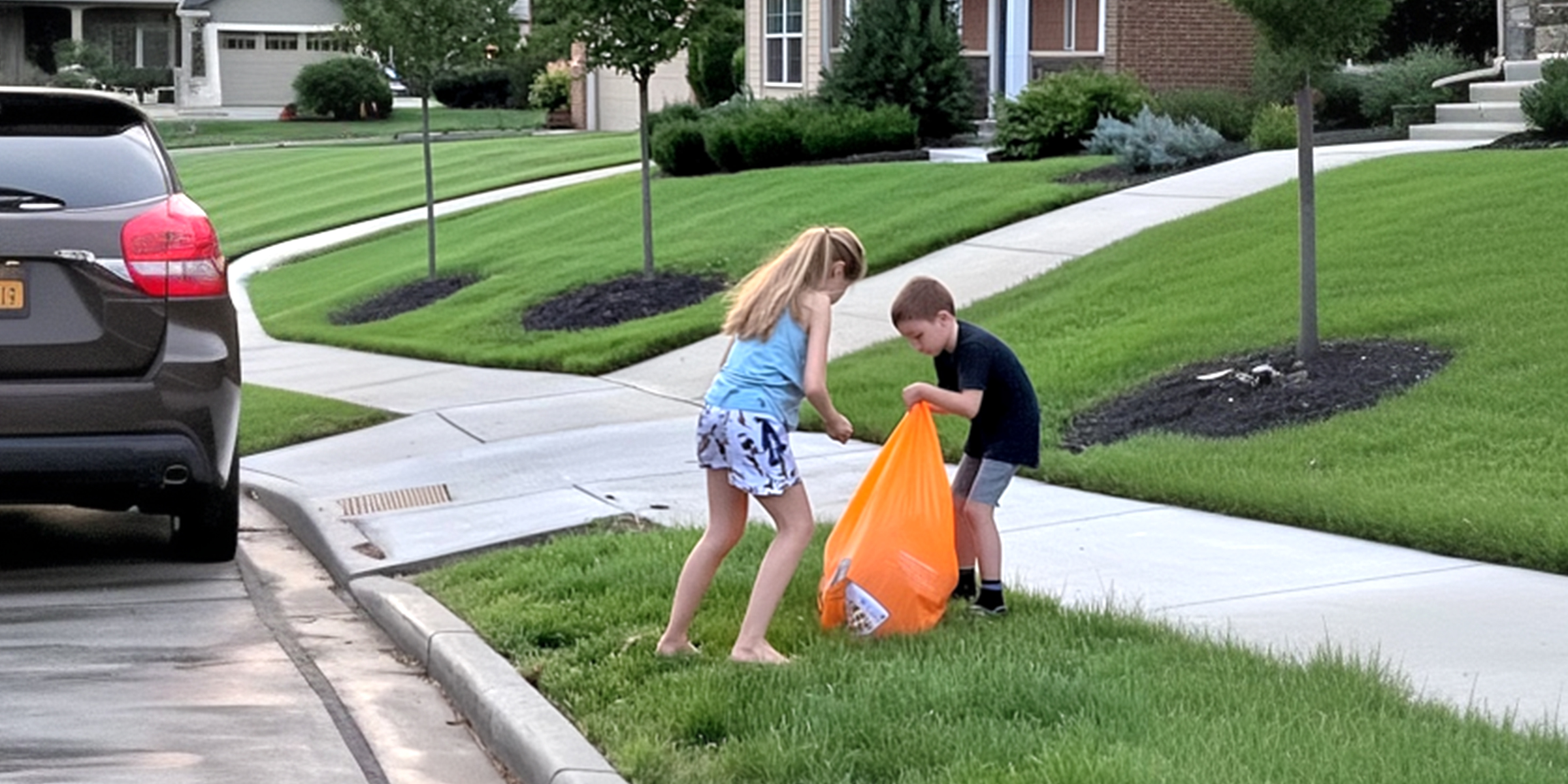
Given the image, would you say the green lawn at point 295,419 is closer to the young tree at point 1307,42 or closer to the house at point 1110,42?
the young tree at point 1307,42

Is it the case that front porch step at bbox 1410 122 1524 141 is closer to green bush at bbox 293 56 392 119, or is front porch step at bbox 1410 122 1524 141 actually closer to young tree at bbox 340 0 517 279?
young tree at bbox 340 0 517 279

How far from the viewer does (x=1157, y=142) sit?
61.7 ft

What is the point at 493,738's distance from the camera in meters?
5.80

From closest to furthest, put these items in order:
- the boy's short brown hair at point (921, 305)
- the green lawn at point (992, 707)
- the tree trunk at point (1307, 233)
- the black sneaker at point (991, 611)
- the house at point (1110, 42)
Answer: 1. the green lawn at point (992, 707)
2. the boy's short brown hair at point (921, 305)
3. the black sneaker at point (991, 611)
4. the tree trunk at point (1307, 233)
5. the house at point (1110, 42)

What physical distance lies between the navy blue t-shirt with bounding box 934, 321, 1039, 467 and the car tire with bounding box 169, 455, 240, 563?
10.5 feet

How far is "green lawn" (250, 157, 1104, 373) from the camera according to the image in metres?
15.1

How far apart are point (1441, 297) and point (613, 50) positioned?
25.6 feet

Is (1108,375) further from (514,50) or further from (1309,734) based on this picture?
(514,50)

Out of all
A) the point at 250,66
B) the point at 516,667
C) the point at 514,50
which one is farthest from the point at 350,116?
the point at 516,667

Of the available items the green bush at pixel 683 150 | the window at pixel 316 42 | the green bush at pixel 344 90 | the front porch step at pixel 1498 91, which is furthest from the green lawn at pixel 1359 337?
the window at pixel 316 42

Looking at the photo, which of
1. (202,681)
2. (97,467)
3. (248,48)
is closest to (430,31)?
(97,467)

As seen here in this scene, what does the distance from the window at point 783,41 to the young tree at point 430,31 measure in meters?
13.7

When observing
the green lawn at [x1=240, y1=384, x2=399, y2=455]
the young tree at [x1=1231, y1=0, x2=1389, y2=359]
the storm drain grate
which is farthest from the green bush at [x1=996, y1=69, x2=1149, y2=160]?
the storm drain grate

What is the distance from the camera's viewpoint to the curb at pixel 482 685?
531cm
